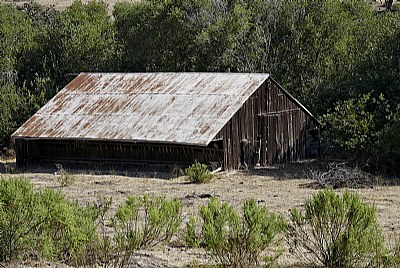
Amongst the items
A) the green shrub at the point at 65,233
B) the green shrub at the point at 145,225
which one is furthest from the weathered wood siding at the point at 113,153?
the green shrub at the point at 65,233

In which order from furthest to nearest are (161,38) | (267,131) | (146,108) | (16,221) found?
(161,38)
(146,108)
(267,131)
(16,221)

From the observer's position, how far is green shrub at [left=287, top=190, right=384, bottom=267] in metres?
10.2

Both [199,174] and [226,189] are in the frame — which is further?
[199,174]

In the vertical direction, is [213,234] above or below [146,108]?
below

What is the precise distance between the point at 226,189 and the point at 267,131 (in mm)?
5912

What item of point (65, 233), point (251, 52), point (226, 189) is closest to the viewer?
point (65, 233)

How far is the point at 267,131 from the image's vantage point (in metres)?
26.5

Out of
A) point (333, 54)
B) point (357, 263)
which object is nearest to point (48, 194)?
point (357, 263)

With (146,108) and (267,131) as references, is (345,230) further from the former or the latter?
(146,108)

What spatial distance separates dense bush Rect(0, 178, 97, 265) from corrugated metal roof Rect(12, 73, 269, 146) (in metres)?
12.8

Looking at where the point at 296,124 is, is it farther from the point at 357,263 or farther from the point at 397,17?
the point at 357,263

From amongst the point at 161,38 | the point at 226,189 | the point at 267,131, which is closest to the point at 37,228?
the point at 226,189

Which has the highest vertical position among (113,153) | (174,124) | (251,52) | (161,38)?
(161,38)

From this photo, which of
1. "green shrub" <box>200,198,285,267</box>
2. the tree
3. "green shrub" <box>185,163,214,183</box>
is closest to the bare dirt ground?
"green shrub" <box>185,163,214,183</box>
